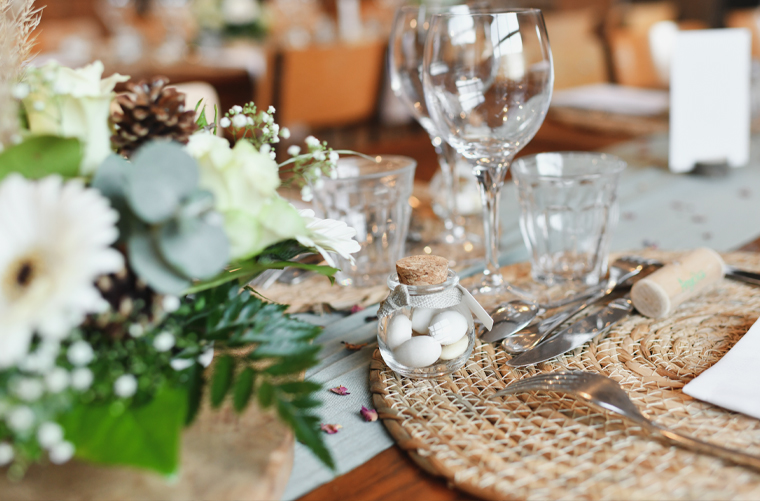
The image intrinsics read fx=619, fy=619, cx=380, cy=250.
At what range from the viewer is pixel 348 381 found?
1.71 feet

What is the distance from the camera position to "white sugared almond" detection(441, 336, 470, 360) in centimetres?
49

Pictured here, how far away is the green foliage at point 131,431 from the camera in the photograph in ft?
1.06

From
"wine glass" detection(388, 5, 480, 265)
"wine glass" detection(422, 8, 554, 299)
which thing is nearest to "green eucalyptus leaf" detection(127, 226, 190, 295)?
"wine glass" detection(422, 8, 554, 299)

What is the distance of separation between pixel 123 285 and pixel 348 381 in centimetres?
22

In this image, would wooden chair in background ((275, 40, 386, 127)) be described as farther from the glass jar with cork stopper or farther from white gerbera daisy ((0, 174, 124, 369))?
white gerbera daisy ((0, 174, 124, 369))

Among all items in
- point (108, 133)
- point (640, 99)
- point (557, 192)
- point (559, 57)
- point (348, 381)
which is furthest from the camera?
point (559, 57)

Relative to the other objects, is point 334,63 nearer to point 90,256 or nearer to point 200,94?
point 200,94

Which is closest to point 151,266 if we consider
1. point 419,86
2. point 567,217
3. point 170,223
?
point 170,223

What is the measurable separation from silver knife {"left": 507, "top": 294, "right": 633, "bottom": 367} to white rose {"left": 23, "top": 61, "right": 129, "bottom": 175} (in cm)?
35

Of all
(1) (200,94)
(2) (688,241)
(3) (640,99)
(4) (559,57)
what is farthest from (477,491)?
(4) (559,57)

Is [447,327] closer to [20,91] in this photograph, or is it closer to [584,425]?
[584,425]

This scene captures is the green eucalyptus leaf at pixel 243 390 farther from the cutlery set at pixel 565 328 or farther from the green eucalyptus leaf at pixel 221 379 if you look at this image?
the cutlery set at pixel 565 328

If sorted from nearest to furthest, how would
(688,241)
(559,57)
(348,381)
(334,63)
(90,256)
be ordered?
(90,256) → (348,381) → (688,241) → (559,57) → (334,63)

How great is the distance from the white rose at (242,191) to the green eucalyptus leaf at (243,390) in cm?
7
